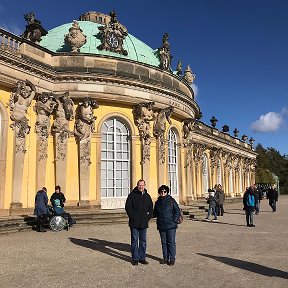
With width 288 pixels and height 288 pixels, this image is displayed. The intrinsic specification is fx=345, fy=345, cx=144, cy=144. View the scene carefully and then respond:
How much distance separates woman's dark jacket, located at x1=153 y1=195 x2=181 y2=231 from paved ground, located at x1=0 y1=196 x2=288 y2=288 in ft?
2.44

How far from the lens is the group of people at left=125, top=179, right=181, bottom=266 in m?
6.73

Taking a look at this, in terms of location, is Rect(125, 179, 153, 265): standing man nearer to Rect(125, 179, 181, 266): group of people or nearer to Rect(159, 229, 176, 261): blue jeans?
Rect(125, 179, 181, 266): group of people

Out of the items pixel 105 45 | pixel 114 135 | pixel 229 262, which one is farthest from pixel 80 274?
pixel 105 45

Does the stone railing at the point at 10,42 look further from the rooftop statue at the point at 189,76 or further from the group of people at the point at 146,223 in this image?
the rooftop statue at the point at 189,76

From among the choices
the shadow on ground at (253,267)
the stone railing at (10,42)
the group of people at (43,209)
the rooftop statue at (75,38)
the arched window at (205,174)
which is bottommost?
the shadow on ground at (253,267)

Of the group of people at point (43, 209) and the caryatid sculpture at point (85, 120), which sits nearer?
the group of people at point (43, 209)

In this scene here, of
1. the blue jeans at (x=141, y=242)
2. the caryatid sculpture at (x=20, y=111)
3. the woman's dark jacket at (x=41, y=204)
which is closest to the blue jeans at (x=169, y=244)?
the blue jeans at (x=141, y=242)

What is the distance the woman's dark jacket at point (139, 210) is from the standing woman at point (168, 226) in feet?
0.73

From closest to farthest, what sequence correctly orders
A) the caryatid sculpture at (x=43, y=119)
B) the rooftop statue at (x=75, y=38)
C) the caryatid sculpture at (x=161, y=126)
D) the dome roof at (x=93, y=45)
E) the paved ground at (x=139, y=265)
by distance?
the paved ground at (x=139, y=265), the caryatid sculpture at (x=43, y=119), the rooftop statue at (x=75, y=38), the caryatid sculpture at (x=161, y=126), the dome roof at (x=93, y=45)

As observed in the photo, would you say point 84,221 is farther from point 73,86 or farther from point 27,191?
point 73,86

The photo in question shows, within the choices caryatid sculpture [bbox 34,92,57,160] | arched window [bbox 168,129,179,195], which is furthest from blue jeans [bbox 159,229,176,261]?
arched window [bbox 168,129,179,195]

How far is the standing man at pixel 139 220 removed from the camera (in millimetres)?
6760

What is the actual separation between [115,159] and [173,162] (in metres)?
4.26

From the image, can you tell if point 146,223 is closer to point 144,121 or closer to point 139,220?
point 139,220
